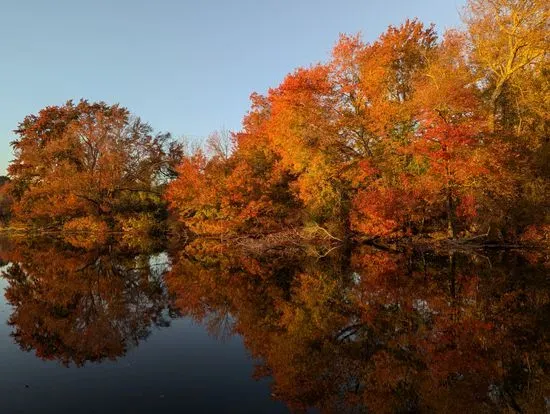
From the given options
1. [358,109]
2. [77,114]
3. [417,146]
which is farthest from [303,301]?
[77,114]

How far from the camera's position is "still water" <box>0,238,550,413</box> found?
7.25 m

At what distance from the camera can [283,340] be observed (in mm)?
10211

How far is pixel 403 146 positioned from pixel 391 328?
56.9ft

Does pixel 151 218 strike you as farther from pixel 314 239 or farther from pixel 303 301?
pixel 303 301

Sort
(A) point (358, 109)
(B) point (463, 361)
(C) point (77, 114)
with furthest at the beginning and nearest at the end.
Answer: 1. (C) point (77, 114)
2. (A) point (358, 109)
3. (B) point (463, 361)

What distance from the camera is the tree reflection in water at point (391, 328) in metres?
7.28

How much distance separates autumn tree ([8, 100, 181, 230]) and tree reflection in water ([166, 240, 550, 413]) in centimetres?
2658

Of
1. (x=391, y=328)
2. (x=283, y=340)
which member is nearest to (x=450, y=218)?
(x=391, y=328)

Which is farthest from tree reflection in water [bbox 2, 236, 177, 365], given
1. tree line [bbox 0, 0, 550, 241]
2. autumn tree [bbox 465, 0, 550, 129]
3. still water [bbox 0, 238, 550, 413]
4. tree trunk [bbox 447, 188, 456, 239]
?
autumn tree [bbox 465, 0, 550, 129]

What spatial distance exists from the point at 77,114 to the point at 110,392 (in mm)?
51141

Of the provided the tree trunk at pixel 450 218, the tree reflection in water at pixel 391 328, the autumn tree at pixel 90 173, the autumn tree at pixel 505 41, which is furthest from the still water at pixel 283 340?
the autumn tree at pixel 90 173

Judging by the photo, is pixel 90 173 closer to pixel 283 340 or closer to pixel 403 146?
pixel 403 146

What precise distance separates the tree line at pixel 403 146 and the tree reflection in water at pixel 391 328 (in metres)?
4.58

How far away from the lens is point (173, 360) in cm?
944
